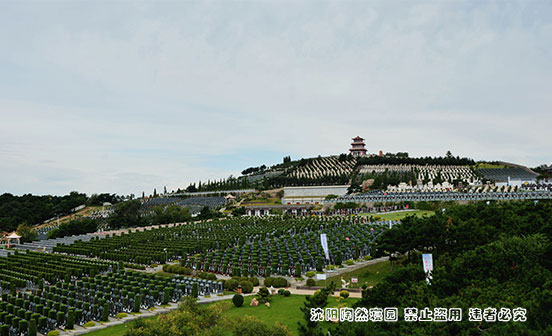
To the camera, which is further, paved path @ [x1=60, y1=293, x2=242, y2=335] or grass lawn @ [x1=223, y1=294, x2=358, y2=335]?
paved path @ [x1=60, y1=293, x2=242, y2=335]

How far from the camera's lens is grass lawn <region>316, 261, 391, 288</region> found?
30473mm

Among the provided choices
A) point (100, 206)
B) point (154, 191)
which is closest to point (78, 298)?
point (100, 206)

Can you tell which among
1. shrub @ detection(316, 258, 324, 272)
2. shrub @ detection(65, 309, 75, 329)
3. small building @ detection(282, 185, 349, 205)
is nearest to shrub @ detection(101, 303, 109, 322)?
shrub @ detection(65, 309, 75, 329)

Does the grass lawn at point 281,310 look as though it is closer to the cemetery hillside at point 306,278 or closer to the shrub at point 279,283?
the cemetery hillside at point 306,278

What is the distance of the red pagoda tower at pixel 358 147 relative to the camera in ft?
570

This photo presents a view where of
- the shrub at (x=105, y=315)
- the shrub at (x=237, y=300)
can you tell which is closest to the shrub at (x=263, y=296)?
the shrub at (x=237, y=300)

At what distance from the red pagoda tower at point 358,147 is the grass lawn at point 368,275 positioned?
141 meters

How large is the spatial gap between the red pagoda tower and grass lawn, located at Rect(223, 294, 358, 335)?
5942 inches

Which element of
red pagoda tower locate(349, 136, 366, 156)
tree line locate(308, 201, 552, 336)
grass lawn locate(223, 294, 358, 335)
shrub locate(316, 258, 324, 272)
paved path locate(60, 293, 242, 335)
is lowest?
paved path locate(60, 293, 242, 335)

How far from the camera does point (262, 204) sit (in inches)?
3730

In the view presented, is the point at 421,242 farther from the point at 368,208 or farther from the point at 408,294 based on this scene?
the point at 368,208

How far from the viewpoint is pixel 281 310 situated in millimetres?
23688

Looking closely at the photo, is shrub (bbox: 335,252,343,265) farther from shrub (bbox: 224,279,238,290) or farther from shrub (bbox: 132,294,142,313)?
shrub (bbox: 132,294,142,313)

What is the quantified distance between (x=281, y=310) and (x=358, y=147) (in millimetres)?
156328
